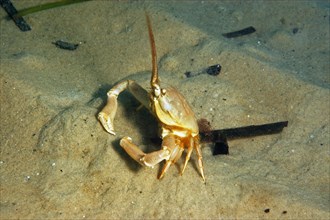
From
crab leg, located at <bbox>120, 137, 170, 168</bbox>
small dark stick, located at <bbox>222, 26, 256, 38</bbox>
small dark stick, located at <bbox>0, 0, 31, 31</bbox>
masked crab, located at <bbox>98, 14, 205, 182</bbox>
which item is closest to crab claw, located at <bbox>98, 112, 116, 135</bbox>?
masked crab, located at <bbox>98, 14, 205, 182</bbox>

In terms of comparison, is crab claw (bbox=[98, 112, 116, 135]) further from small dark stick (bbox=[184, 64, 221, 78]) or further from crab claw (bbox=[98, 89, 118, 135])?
small dark stick (bbox=[184, 64, 221, 78])

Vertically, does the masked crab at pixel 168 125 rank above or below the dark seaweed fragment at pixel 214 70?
above

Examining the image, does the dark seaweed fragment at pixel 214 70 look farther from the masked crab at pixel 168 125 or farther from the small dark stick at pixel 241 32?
the masked crab at pixel 168 125

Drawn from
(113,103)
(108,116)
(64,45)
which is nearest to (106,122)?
(108,116)

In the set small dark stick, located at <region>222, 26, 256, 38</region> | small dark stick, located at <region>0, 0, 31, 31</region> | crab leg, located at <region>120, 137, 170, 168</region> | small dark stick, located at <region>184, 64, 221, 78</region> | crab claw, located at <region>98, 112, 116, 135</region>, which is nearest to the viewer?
crab leg, located at <region>120, 137, 170, 168</region>

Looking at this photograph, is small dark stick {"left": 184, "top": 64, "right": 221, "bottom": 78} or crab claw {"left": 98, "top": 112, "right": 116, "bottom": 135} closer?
crab claw {"left": 98, "top": 112, "right": 116, "bottom": 135}

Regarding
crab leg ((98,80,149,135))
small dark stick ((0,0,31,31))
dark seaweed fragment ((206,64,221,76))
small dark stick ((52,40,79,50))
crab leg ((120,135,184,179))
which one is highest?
small dark stick ((0,0,31,31))

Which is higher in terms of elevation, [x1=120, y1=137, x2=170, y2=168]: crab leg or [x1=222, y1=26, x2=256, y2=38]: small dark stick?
[x1=120, y1=137, x2=170, y2=168]: crab leg

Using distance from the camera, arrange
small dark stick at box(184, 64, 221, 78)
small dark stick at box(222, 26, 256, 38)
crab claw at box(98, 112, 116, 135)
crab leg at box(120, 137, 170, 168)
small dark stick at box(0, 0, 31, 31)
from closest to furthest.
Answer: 1. crab leg at box(120, 137, 170, 168)
2. crab claw at box(98, 112, 116, 135)
3. small dark stick at box(184, 64, 221, 78)
4. small dark stick at box(0, 0, 31, 31)
5. small dark stick at box(222, 26, 256, 38)

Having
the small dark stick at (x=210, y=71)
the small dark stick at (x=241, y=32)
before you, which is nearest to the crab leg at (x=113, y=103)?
the small dark stick at (x=210, y=71)
